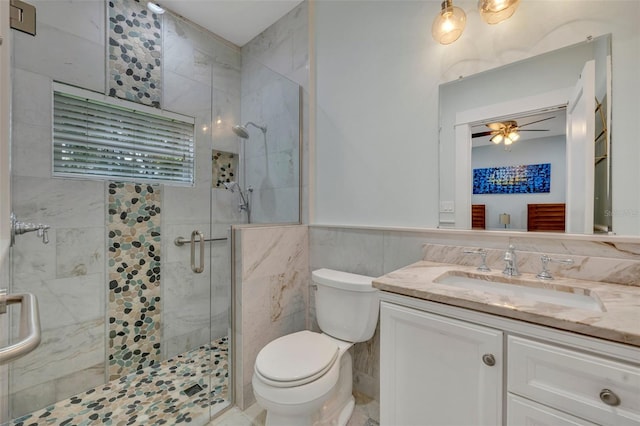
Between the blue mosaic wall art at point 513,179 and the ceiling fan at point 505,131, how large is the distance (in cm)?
14

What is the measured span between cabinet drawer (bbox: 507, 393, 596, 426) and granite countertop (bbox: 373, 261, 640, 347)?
0.23 m

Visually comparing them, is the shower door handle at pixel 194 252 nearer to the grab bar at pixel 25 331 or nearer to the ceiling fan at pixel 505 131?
the grab bar at pixel 25 331

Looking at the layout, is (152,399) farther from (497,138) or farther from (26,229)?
(497,138)

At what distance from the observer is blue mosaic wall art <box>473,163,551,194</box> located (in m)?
1.21

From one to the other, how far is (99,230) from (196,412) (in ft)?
4.15

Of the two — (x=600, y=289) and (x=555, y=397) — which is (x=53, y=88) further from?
(x=600, y=289)

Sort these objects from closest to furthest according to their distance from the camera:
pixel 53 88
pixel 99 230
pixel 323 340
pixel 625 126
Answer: pixel 625 126 → pixel 323 340 → pixel 53 88 → pixel 99 230

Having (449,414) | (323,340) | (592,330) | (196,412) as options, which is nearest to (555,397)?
(592,330)

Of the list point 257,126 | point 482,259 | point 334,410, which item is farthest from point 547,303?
point 257,126

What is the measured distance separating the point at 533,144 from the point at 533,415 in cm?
106

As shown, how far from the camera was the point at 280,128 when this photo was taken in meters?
2.05

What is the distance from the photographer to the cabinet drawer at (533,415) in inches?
28.1

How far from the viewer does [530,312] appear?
765mm

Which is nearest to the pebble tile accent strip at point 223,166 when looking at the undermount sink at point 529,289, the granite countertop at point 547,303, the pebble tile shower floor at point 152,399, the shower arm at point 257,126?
the shower arm at point 257,126
